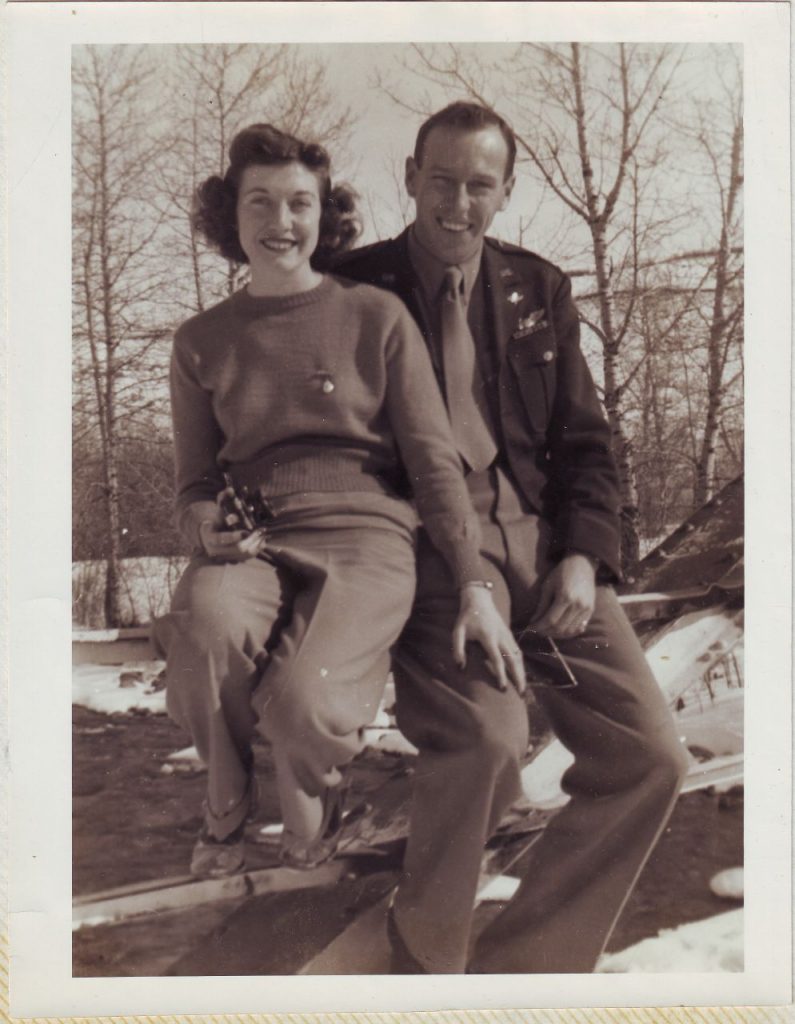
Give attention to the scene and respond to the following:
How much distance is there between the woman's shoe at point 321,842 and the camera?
1830 millimetres

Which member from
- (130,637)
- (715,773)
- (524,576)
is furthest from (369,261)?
(715,773)

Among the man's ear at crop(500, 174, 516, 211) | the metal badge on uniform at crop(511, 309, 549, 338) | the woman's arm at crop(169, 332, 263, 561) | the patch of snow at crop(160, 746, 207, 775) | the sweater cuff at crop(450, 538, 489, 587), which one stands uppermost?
the man's ear at crop(500, 174, 516, 211)

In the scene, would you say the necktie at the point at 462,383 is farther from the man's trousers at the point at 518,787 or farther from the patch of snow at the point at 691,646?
the patch of snow at the point at 691,646

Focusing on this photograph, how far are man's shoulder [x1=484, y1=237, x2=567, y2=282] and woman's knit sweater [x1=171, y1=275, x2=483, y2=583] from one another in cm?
22

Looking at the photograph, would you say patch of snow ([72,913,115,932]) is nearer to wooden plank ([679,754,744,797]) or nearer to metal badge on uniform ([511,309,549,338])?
wooden plank ([679,754,744,797])

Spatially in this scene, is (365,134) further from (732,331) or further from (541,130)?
(732,331)

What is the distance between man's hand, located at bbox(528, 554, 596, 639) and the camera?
188 centimetres

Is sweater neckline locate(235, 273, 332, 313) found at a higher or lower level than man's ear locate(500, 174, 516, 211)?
lower

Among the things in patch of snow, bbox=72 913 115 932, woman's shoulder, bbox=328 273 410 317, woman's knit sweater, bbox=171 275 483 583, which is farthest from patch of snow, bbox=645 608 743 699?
patch of snow, bbox=72 913 115 932

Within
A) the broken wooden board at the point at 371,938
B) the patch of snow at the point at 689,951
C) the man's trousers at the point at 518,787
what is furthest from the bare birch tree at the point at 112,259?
the patch of snow at the point at 689,951

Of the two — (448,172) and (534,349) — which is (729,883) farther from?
(448,172)

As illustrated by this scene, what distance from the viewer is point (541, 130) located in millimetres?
1919

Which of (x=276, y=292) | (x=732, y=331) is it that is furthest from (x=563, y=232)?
(x=276, y=292)

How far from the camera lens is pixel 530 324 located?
1.90 metres
